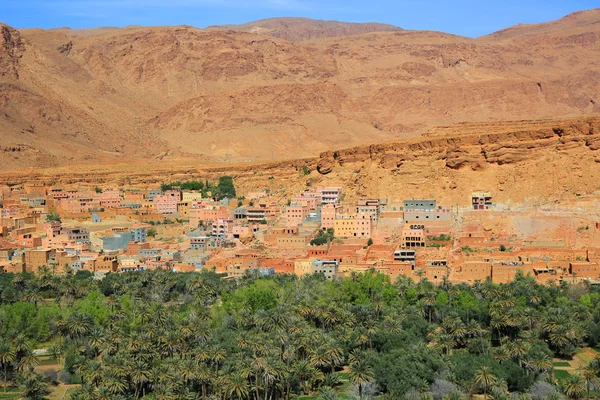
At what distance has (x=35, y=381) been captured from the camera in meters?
45.8

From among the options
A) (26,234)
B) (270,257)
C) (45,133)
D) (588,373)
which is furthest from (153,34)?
(588,373)

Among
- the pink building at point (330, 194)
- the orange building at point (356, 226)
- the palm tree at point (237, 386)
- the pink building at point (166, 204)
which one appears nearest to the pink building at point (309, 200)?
the pink building at point (330, 194)

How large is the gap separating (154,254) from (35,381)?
28.2 m

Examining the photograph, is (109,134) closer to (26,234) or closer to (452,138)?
(26,234)

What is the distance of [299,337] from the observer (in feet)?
159

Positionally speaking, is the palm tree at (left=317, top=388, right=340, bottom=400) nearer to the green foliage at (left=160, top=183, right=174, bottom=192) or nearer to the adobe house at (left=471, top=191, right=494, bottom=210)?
the adobe house at (left=471, top=191, right=494, bottom=210)

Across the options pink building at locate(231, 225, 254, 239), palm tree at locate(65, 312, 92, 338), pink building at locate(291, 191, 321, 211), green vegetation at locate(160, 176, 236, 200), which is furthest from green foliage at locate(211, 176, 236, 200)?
palm tree at locate(65, 312, 92, 338)

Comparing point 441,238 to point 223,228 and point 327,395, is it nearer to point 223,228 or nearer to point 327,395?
point 223,228

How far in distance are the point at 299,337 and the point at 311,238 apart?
25281 millimetres

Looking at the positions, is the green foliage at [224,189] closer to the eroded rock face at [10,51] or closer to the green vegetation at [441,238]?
the green vegetation at [441,238]

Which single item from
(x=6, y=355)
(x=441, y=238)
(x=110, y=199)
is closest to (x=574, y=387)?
(x=441, y=238)

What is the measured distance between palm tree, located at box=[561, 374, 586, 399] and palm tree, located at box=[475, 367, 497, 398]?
122 inches

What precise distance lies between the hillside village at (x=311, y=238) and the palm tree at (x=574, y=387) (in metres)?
18.1

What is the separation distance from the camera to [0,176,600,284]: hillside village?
6412cm
